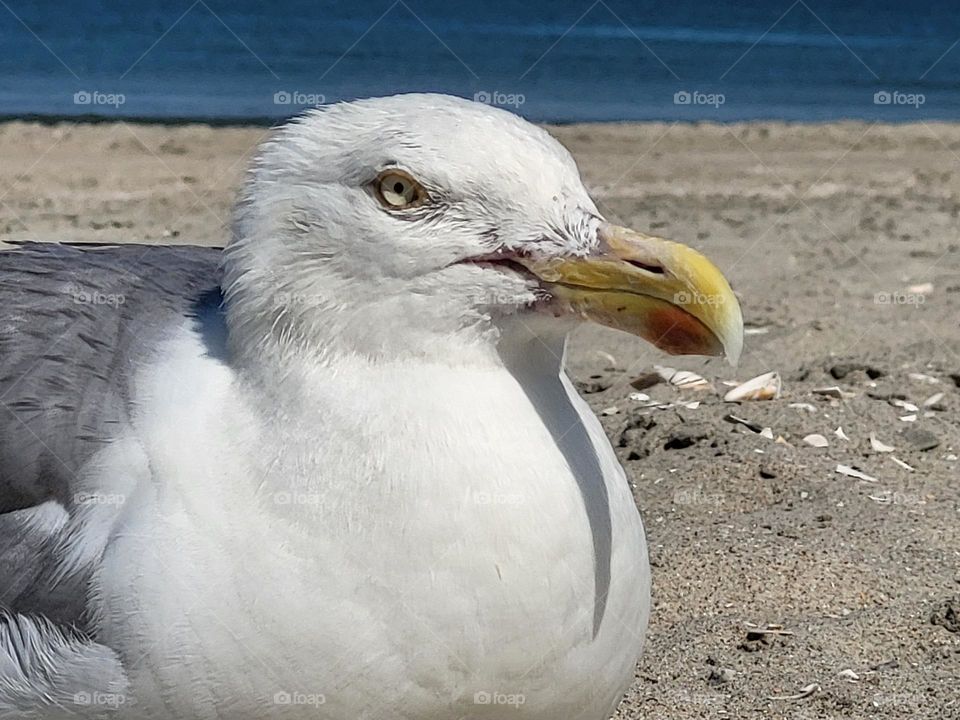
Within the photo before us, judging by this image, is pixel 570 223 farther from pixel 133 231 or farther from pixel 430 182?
pixel 133 231

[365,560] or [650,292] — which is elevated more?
[650,292]

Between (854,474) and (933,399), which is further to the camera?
(933,399)

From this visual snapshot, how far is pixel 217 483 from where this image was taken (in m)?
3.13

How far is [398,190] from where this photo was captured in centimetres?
306

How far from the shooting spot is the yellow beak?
2.93 metres

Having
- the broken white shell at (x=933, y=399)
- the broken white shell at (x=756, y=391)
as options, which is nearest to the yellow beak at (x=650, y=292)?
the broken white shell at (x=756, y=391)

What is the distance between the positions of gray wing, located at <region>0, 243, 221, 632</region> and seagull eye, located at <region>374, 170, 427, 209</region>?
→ 62 cm

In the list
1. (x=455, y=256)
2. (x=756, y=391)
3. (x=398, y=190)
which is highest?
(x=398, y=190)

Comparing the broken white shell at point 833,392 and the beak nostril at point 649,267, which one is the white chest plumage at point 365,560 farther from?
the broken white shell at point 833,392

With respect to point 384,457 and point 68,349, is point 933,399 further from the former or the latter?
point 68,349

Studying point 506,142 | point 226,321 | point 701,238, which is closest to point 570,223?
point 506,142

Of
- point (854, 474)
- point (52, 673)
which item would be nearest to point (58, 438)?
point (52, 673)

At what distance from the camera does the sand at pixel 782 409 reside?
14.4 feet

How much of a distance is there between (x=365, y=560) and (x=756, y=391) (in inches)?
146
